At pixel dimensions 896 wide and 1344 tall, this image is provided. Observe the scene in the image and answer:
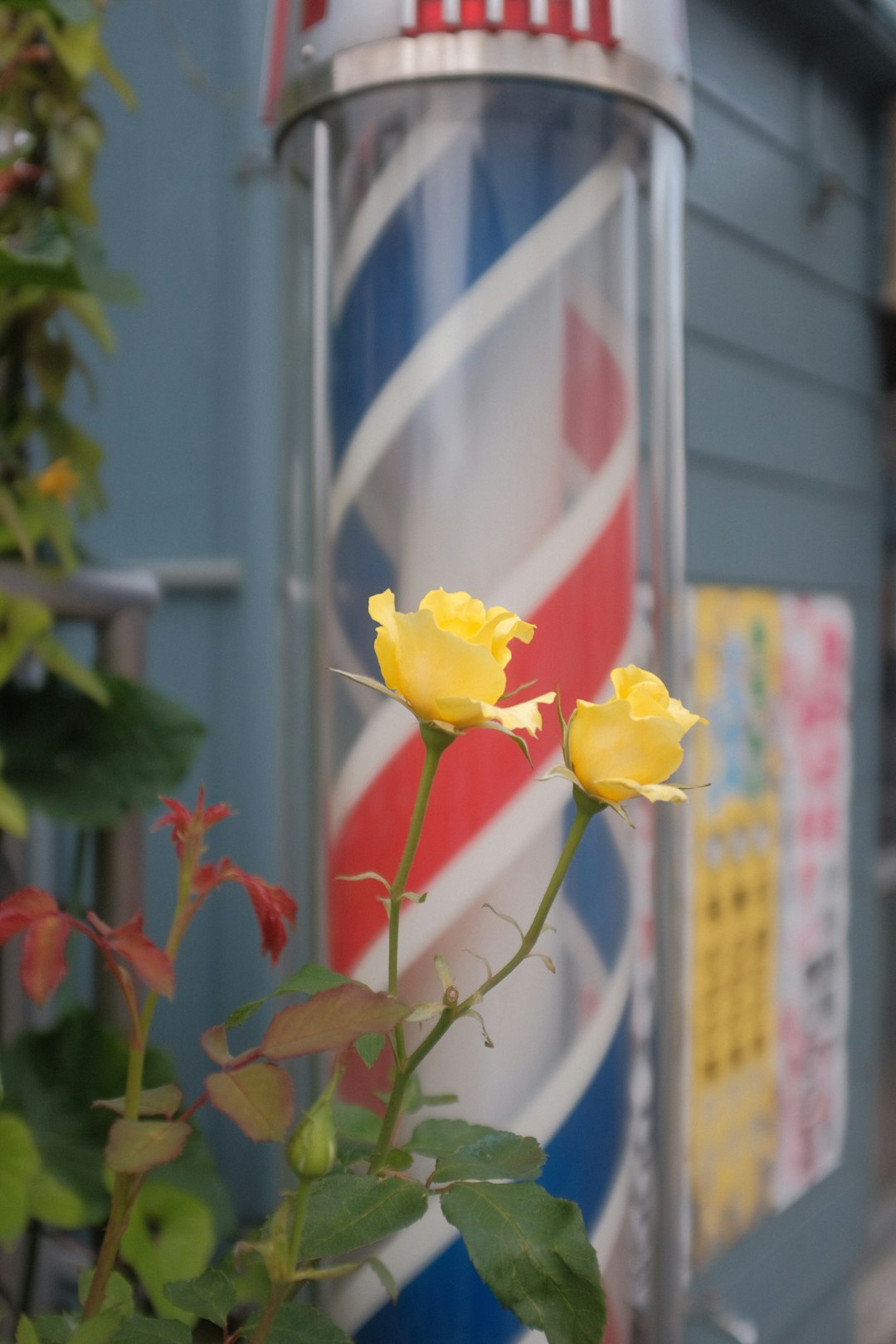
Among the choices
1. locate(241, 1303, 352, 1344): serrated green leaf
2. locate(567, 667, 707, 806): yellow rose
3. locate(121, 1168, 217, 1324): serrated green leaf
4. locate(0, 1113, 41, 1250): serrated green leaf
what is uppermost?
locate(567, 667, 707, 806): yellow rose

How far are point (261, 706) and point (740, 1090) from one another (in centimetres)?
97

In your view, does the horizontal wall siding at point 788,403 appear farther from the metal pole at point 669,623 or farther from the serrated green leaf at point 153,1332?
the serrated green leaf at point 153,1332

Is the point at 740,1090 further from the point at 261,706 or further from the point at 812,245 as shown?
the point at 812,245

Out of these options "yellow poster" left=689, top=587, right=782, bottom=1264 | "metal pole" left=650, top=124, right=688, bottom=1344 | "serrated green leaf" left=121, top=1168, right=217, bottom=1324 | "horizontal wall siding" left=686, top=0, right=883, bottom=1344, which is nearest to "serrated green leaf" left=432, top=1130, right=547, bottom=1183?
"metal pole" left=650, top=124, right=688, bottom=1344

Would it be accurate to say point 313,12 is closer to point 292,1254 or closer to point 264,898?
point 264,898

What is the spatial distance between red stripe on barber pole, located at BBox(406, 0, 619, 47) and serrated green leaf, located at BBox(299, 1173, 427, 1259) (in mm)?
597

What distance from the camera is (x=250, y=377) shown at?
56.1 inches

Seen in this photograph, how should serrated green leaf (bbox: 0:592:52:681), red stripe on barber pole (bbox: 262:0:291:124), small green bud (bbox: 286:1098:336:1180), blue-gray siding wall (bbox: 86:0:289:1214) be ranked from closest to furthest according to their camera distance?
small green bud (bbox: 286:1098:336:1180), red stripe on barber pole (bbox: 262:0:291:124), serrated green leaf (bbox: 0:592:52:681), blue-gray siding wall (bbox: 86:0:289:1214)

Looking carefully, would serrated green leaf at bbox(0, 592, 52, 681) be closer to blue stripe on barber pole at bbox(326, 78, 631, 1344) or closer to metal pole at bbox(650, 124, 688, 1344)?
blue stripe on barber pole at bbox(326, 78, 631, 1344)

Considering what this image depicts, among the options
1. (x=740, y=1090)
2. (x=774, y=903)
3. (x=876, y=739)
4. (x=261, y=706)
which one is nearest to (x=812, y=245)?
(x=876, y=739)

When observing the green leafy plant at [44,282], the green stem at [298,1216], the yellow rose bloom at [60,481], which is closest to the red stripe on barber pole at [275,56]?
the green leafy plant at [44,282]

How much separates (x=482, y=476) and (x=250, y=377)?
0.84 meters

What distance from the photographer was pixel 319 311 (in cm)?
72

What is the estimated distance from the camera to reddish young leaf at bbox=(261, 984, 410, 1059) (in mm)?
345
